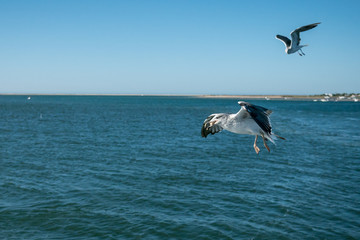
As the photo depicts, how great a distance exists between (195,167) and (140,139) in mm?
17988

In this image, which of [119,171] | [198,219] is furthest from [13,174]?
[198,219]

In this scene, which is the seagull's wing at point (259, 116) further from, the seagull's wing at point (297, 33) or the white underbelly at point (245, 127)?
the seagull's wing at point (297, 33)

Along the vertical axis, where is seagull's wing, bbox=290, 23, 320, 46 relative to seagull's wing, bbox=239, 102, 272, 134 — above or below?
above

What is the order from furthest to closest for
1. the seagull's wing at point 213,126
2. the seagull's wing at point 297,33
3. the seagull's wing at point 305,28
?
the seagull's wing at point 297,33, the seagull's wing at point 305,28, the seagull's wing at point 213,126

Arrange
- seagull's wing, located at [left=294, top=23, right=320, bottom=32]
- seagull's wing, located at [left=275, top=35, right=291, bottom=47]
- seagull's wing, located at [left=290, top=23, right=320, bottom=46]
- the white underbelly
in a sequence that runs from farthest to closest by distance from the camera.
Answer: seagull's wing, located at [left=275, top=35, right=291, bottom=47], seagull's wing, located at [left=290, top=23, right=320, bottom=46], seagull's wing, located at [left=294, top=23, right=320, bottom=32], the white underbelly

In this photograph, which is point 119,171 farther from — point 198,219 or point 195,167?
point 198,219

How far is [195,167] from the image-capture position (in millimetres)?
28844

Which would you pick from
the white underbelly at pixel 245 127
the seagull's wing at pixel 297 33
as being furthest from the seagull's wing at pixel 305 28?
the white underbelly at pixel 245 127

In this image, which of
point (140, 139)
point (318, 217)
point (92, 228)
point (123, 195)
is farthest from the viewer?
point (140, 139)

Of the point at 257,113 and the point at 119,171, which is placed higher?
the point at 257,113

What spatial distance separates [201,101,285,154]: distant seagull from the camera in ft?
25.4

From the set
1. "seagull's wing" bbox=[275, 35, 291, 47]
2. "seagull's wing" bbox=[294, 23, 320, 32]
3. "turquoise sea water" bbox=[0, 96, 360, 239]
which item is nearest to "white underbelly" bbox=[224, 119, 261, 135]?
"seagull's wing" bbox=[294, 23, 320, 32]

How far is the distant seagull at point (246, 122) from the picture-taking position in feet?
25.4

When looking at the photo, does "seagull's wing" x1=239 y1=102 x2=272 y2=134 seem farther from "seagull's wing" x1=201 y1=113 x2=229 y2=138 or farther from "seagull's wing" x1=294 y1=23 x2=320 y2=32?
"seagull's wing" x1=294 y1=23 x2=320 y2=32
